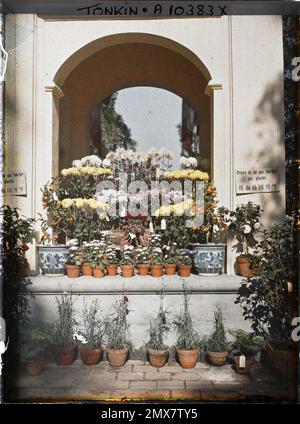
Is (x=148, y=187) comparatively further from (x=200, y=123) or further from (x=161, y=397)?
(x=200, y=123)

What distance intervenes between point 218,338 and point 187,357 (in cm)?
35

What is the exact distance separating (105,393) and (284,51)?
373 centimetres

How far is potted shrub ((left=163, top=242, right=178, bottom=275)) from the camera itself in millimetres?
4871

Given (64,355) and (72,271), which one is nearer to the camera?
(64,355)

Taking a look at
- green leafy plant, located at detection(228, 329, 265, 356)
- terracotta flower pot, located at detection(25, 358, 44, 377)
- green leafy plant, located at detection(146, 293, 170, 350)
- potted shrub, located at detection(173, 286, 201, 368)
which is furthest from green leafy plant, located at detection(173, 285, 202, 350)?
terracotta flower pot, located at detection(25, 358, 44, 377)

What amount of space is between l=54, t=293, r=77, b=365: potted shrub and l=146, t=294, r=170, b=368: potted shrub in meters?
0.73

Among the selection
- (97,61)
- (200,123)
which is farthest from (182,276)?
(97,61)

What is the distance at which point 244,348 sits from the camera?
428 centimetres

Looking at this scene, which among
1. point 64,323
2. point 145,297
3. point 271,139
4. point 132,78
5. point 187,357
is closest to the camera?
point 187,357

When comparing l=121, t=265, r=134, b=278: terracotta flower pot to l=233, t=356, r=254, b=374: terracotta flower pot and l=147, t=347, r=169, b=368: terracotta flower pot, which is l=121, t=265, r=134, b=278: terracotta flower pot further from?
l=233, t=356, r=254, b=374: terracotta flower pot

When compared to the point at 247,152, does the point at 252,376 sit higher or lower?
lower

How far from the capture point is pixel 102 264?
15.9 feet

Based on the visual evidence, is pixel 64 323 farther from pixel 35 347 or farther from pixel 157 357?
pixel 157 357

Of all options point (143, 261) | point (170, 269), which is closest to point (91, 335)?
point (143, 261)
